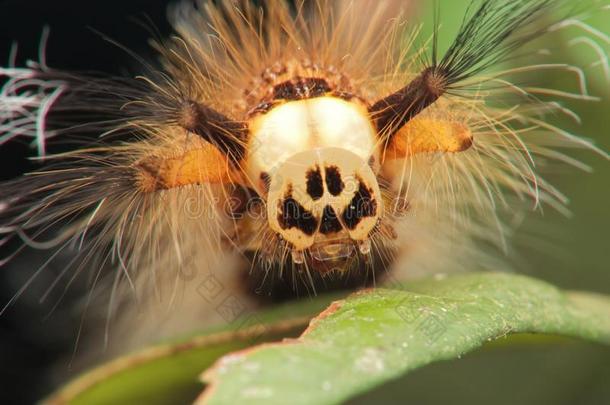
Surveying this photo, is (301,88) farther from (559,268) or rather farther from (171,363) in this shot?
(559,268)

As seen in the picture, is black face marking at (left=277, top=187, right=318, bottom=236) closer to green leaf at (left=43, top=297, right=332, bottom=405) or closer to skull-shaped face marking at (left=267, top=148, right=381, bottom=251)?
skull-shaped face marking at (left=267, top=148, right=381, bottom=251)

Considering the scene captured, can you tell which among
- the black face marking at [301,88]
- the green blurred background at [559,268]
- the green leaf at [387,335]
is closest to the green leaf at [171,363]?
the green leaf at [387,335]

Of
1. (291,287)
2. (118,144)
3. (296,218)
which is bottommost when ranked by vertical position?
(291,287)

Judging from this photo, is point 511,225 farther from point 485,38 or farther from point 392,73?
point 485,38

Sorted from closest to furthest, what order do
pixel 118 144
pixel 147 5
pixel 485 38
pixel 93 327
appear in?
1. pixel 485 38
2. pixel 118 144
3. pixel 93 327
4. pixel 147 5

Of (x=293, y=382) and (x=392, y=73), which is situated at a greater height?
(x=392, y=73)

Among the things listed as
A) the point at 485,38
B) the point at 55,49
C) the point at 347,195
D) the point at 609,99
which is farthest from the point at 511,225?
the point at 55,49

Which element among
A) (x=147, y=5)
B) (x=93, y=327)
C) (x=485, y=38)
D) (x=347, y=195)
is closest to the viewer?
(x=347, y=195)
